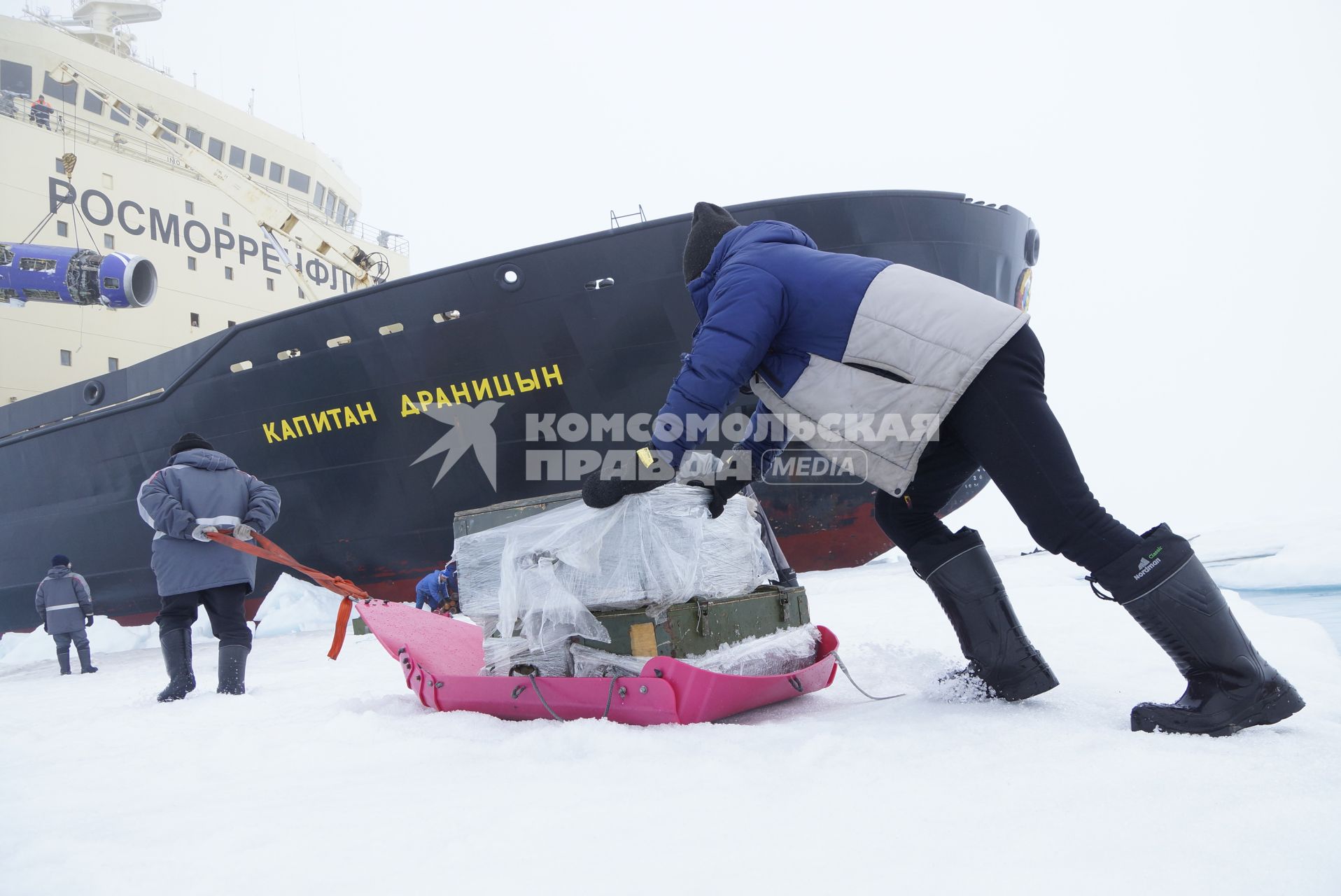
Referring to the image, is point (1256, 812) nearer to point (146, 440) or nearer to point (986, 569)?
point (986, 569)

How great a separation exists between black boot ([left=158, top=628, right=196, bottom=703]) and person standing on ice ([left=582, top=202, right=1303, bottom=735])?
90.5 inches

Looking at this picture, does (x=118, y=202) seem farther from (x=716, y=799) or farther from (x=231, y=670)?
(x=716, y=799)

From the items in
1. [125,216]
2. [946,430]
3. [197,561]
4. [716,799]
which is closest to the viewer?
[716,799]

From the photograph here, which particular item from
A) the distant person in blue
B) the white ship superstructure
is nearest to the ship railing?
the white ship superstructure

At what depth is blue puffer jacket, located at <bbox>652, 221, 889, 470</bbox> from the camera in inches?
68.4

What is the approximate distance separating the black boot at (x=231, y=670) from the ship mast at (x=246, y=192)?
7244 millimetres

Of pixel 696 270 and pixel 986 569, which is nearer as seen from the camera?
pixel 986 569

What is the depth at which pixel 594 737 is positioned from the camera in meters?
1.66

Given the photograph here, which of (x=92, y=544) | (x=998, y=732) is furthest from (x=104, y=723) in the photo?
(x=92, y=544)

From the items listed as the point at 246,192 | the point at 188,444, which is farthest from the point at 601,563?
the point at 246,192

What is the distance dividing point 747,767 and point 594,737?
383mm

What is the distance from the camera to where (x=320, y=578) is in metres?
2.94

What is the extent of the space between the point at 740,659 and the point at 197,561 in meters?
2.49

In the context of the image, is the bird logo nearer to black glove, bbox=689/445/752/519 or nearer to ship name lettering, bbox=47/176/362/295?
black glove, bbox=689/445/752/519
